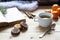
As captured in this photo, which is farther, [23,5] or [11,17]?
[23,5]

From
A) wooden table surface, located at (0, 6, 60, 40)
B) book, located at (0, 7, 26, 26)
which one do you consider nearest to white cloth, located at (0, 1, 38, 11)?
book, located at (0, 7, 26, 26)

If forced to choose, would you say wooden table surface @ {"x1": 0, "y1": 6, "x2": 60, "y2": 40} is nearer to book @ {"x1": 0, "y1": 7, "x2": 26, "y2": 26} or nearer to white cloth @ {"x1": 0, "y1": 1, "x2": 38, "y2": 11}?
book @ {"x1": 0, "y1": 7, "x2": 26, "y2": 26}

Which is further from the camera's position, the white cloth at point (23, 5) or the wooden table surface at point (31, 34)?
the white cloth at point (23, 5)

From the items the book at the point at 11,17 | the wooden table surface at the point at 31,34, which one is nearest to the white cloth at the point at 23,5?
the book at the point at 11,17

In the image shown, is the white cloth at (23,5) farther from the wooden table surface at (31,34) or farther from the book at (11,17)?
the wooden table surface at (31,34)

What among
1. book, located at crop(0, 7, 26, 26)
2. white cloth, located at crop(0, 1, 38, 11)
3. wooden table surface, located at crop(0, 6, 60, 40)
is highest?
white cloth, located at crop(0, 1, 38, 11)

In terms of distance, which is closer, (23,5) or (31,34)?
(31,34)

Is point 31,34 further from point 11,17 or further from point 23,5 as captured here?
point 23,5

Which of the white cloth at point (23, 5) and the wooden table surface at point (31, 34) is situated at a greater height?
the white cloth at point (23, 5)

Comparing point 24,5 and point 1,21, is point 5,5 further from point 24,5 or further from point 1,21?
point 1,21

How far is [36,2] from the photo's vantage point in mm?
1103

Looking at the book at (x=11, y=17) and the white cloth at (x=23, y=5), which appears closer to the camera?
the book at (x=11, y=17)

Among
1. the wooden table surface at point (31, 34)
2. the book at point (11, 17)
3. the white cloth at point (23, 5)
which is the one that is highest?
the white cloth at point (23, 5)

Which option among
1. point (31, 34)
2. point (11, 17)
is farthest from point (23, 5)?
point (31, 34)
